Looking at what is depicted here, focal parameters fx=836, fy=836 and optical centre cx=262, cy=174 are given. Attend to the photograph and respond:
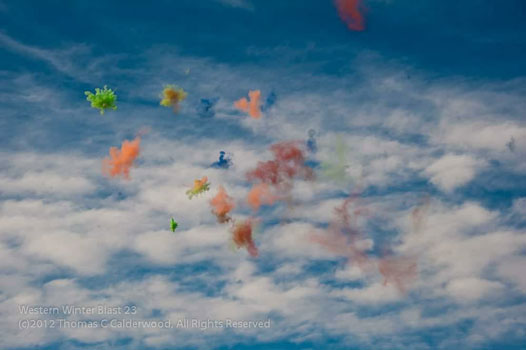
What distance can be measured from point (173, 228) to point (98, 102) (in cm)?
1214

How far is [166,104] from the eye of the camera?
69688 millimetres

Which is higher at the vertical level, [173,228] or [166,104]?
[166,104]

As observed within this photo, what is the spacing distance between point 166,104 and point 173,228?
1037 centimetres

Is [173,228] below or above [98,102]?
below

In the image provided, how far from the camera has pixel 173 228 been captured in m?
69.9

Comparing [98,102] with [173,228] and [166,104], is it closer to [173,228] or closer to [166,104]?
[166,104]

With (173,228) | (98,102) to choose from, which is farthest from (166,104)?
(173,228)

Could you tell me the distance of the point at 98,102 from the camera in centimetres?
6900
